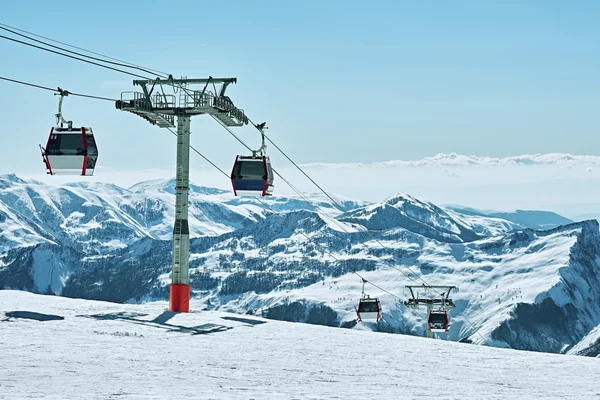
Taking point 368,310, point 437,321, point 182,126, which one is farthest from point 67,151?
point 437,321

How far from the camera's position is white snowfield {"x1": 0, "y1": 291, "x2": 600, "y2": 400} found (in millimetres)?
16156

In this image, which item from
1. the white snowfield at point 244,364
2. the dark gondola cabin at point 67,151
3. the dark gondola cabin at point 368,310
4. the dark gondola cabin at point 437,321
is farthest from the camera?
the dark gondola cabin at point 437,321

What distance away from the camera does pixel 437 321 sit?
61531 mm

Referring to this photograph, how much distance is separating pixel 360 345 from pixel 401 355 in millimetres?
2232

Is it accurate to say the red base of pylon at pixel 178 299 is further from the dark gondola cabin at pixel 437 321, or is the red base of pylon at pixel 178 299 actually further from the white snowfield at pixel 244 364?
the dark gondola cabin at pixel 437 321

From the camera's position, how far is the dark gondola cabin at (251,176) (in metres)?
34.8

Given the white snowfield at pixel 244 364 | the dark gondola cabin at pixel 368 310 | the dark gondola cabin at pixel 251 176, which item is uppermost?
the dark gondola cabin at pixel 251 176

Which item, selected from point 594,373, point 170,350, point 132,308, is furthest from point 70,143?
point 594,373

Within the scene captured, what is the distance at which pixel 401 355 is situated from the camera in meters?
23.4

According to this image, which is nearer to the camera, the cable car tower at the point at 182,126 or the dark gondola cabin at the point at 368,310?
the cable car tower at the point at 182,126

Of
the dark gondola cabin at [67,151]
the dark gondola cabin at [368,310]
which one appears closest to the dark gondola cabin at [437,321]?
the dark gondola cabin at [368,310]

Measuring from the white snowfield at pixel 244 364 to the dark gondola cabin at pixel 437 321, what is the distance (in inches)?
1284

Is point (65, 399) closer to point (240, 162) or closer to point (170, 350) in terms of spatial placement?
point (170, 350)

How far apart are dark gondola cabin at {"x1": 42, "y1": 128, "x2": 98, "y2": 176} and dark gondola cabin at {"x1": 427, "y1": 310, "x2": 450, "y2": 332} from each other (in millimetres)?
36780
